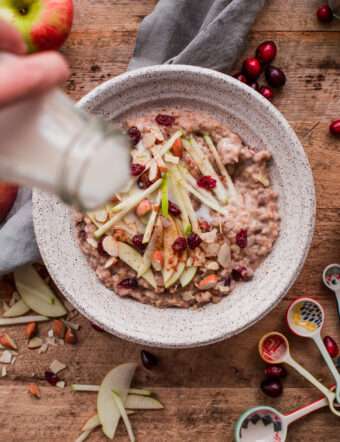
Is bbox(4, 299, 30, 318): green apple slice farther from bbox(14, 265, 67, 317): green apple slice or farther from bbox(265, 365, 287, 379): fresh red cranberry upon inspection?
bbox(265, 365, 287, 379): fresh red cranberry

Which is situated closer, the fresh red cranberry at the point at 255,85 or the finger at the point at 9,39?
the finger at the point at 9,39

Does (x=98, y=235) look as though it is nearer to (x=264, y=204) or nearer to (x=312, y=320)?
(x=264, y=204)

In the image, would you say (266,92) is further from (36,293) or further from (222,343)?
(36,293)

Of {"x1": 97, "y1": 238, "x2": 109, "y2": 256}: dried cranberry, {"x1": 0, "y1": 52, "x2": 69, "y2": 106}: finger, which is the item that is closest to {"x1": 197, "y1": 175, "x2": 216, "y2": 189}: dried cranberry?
{"x1": 97, "y1": 238, "x2": 109, "y2": 256}: dried cranberry

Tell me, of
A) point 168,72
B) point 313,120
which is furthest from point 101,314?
point 313,120

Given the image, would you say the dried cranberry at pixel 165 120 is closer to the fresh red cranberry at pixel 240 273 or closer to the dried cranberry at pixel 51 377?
the fresh red cranberry at pixel 240 273

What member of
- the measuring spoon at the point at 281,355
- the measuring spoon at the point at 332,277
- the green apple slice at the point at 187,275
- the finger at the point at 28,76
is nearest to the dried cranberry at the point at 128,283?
the green apple slice at the point at 187,275

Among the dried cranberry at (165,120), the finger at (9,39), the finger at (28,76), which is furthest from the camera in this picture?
the dried cranberry at (165,120)
